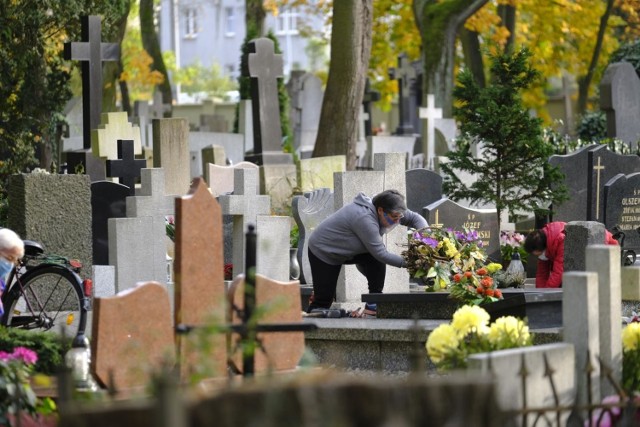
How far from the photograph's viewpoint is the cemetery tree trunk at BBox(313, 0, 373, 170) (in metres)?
21.4

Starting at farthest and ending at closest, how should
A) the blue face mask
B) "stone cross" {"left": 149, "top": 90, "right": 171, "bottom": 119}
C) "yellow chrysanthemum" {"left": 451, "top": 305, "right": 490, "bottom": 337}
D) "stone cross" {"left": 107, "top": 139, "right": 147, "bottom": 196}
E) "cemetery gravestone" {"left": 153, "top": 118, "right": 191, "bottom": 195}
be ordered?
"stone cross" {"left": 149, "top": 90, "right": 171, "bottom": 119}, "cemetery gravestone" {"left": 153, "top": 118, "right": 191, "bottom": 195}, "stone cross" {"left": 107, "top": 139, "right": 147, "bottom": 196}, the blue face mask, "yellow chrysanthemum" {"left": 451, "top": 305, "right": 490, "bottom": 337}

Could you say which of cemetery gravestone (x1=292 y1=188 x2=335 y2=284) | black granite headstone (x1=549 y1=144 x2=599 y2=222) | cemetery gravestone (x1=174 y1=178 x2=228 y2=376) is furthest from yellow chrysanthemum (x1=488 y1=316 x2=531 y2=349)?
black granite headstone (x1=549 y1=144 x2=599 y2=222)

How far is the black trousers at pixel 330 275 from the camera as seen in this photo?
12.3 metres

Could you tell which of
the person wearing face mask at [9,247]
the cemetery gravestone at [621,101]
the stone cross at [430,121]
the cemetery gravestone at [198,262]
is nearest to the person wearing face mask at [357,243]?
the person wearing face mask at [9,247]

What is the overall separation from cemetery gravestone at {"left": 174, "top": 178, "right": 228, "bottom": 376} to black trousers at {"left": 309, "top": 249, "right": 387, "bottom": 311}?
5238mm

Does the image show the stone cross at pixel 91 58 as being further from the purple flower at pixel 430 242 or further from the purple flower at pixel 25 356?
the purple flower at pixel 25 356

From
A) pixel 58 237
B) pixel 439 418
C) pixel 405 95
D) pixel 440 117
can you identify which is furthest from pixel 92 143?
pixel 405 95

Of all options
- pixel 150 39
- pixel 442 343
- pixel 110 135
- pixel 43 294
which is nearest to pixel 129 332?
pixel 442 343

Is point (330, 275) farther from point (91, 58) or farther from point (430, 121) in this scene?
point (430, 121)

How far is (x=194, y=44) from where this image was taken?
245ft

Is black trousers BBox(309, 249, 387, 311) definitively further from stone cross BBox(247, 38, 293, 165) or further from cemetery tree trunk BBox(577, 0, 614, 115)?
cemetery tree trunk BBox(577, 0, 614, 115)

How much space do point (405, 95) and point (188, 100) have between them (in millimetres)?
36151

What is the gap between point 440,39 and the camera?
2839cm

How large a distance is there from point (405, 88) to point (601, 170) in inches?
737
